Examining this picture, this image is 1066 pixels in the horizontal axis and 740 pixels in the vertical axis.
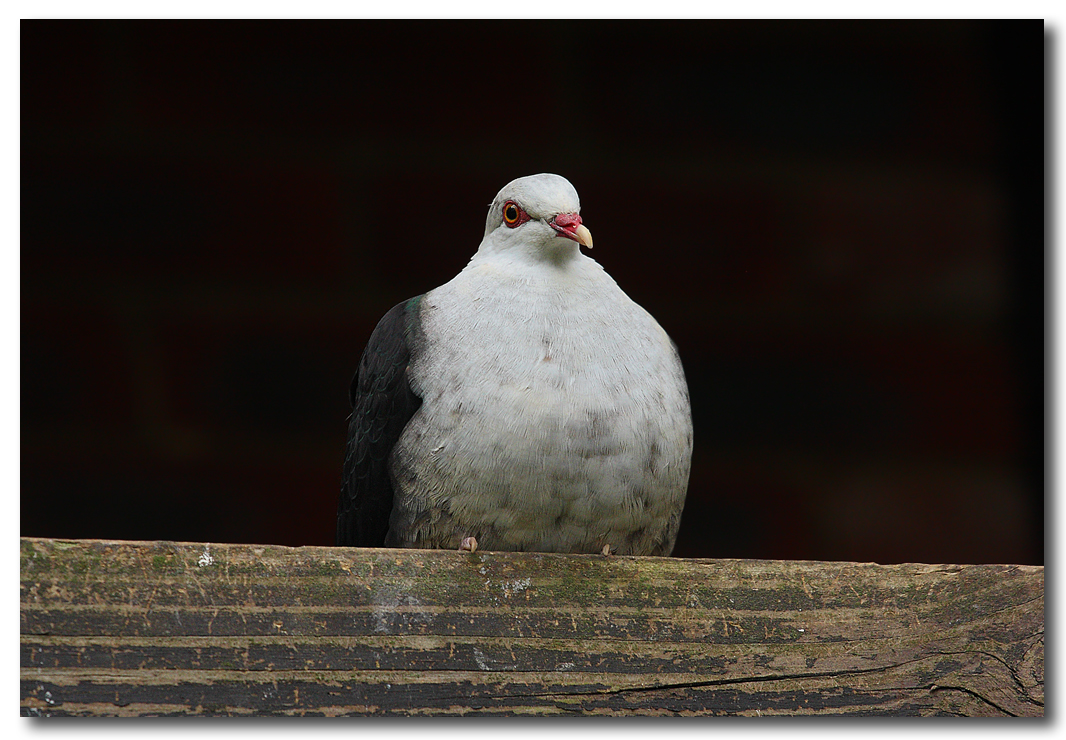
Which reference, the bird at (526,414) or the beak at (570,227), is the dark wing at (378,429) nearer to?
the bird at (526,414)

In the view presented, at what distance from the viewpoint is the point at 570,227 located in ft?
7.22

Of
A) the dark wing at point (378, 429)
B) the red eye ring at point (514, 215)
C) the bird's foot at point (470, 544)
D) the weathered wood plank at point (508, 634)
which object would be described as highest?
the red eye ring at point (514, 215)

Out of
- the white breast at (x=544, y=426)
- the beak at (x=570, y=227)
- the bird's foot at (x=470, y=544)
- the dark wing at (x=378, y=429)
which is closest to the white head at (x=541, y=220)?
the beak at (x=570, y=227)

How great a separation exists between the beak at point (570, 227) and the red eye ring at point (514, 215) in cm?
8

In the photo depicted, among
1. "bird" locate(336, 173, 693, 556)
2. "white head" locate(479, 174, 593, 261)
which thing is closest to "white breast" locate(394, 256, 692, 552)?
"bird" locate(336, 173, 693, 556)

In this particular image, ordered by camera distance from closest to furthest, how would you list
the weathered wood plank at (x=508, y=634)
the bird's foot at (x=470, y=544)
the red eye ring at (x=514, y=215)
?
the weathered wood plank at (x=508, y=634) < the bird's foot at (x=470, y=544) < the red eye ring at (x=514, y=215)

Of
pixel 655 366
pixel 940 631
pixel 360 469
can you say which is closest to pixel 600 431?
pixel 655 366

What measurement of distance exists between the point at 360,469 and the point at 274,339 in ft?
5.14

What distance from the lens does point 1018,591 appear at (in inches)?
75.7

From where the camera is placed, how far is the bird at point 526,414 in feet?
6.59

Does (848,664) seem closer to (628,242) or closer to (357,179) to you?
(628,242)

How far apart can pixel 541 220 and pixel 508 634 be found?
81 centimetres

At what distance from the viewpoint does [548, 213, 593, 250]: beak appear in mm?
2174

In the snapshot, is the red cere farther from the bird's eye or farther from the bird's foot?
the bird's foot
